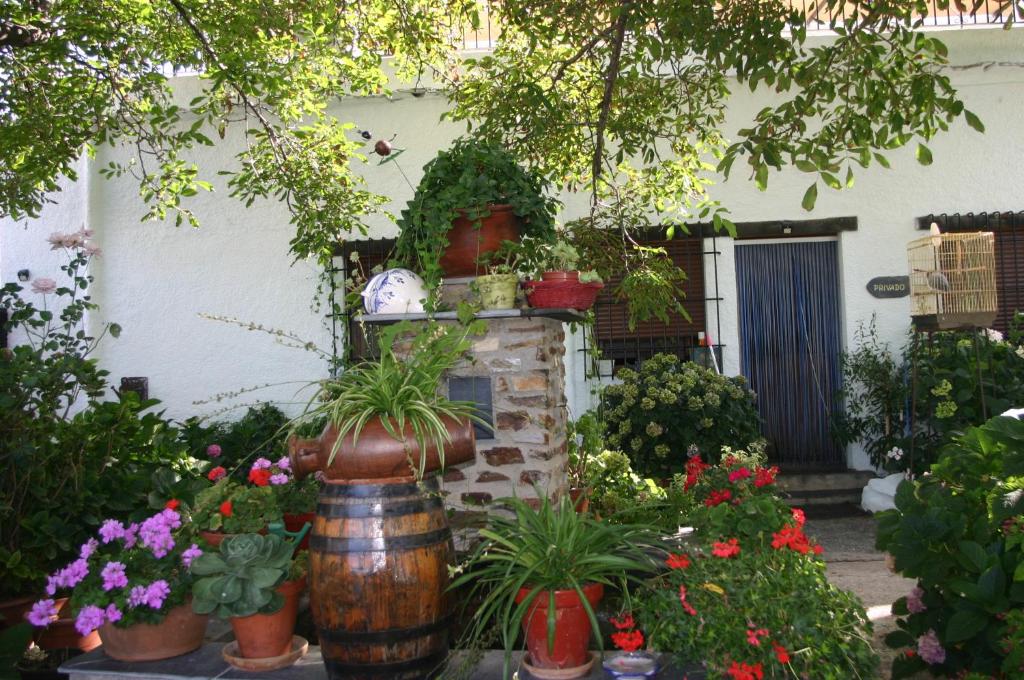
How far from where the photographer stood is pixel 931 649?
2760 mm

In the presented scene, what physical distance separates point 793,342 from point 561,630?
5.24 metres

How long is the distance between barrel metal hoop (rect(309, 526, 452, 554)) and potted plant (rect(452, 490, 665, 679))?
0.18 meters

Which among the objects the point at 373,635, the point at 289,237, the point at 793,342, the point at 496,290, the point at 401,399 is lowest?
the point at 373,635

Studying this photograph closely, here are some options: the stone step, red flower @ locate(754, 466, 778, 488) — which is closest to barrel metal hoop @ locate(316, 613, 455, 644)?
red flower @ locate(754, 466, 778, 488)

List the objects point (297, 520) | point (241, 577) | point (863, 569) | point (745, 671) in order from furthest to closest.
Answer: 1. point (863, 569)
2. point (297, 520)
3. point (241, 577)
4. point (745, 671)

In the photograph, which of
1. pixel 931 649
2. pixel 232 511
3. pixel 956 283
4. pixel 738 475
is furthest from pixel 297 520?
pixel 956 283

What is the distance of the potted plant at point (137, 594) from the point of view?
2695 mm

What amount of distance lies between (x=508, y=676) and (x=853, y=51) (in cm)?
288

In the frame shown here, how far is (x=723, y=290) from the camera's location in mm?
6945

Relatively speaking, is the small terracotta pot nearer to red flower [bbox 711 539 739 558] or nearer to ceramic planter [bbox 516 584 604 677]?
ceramic planter [bbox 516 584 604 677]

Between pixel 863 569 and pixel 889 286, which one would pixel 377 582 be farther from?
pixel 889 286

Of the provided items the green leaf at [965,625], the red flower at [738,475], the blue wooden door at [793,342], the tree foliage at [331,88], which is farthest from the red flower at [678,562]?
the blue wooden door at [793,342]

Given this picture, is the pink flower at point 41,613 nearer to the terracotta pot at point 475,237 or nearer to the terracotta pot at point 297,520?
the terracotta pot at point 297,520

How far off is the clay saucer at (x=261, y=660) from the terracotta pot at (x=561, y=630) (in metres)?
0.83
